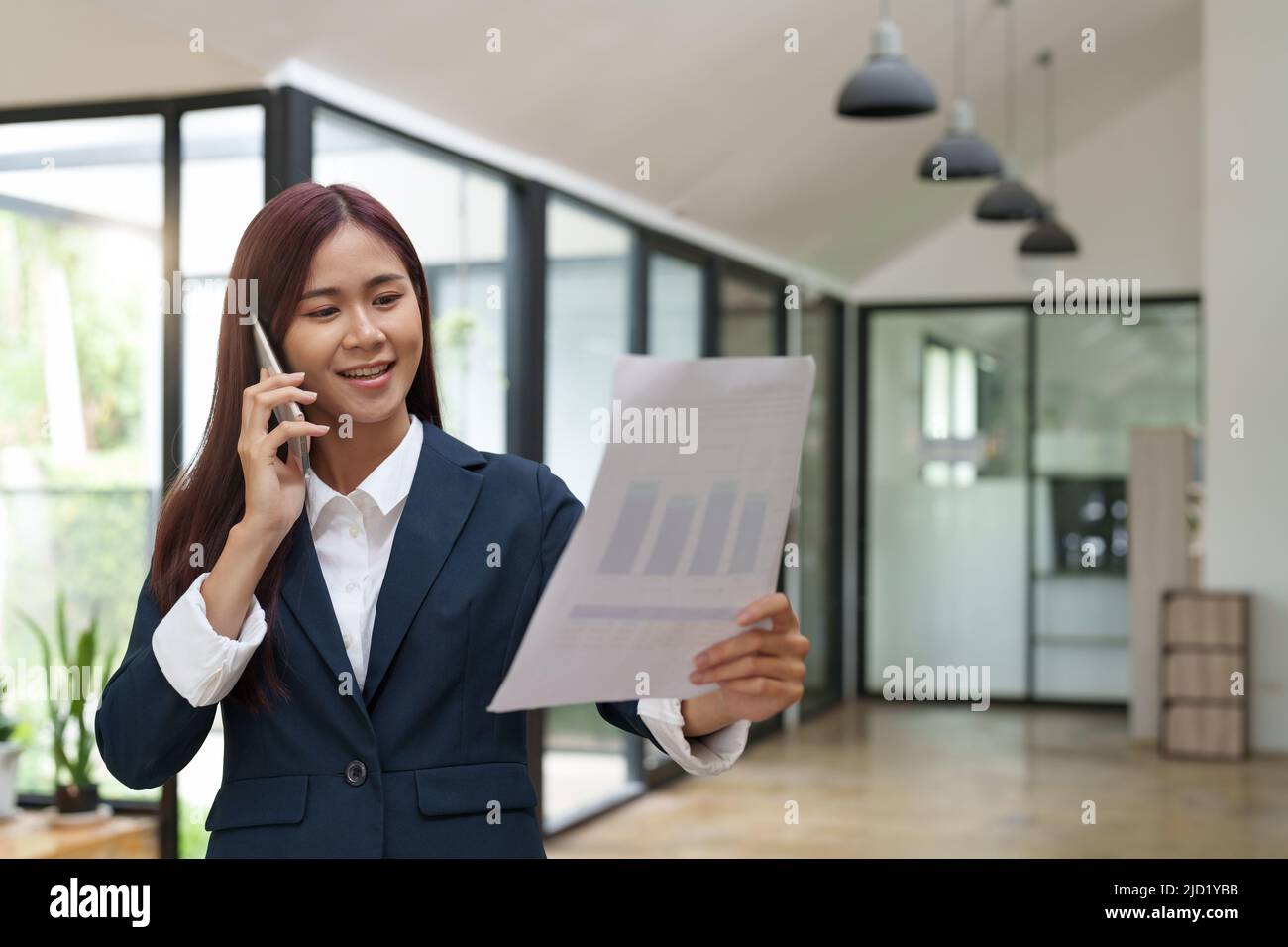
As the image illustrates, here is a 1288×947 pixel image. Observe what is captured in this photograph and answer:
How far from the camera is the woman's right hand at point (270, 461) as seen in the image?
1.31m

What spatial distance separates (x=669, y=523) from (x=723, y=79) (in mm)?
4867

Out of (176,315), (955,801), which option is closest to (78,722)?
(176,315)

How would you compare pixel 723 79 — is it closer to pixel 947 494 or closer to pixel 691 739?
pixel 947 494

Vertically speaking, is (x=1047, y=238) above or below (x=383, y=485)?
above

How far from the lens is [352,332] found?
1.38m

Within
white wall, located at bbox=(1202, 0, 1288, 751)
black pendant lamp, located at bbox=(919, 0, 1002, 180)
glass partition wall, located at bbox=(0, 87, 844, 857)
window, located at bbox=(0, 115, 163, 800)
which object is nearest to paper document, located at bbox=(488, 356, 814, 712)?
glass partition wall, located at bbox=(0, 87, 844, 857)

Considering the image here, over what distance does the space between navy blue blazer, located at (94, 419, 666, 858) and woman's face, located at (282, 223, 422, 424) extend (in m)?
0.11

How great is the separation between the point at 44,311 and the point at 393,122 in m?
1.16

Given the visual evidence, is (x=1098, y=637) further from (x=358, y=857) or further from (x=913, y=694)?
(x=358, y=857)

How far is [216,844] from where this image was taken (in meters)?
1.34

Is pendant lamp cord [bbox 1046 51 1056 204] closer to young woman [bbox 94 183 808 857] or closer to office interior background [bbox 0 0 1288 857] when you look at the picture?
office interior background [bbox 0 0 1288 857]

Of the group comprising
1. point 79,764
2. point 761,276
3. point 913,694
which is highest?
point 761,276

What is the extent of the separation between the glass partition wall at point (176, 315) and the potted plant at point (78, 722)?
0.12m
